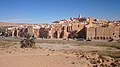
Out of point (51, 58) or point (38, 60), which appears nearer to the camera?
point (38, 60)

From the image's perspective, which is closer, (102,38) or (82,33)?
(102,38)

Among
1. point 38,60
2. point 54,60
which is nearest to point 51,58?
point 54,60

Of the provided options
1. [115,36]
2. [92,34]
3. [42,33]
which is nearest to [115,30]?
[115,36]

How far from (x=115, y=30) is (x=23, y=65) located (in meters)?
83.9

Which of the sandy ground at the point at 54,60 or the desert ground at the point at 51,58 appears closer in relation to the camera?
the sandy ground at the point at 54,60

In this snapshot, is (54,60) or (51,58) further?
(51,58)

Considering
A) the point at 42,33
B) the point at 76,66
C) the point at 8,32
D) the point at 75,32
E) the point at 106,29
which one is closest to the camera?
the point at 76,66

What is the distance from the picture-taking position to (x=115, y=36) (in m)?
96.2

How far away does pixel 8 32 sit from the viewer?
12962 cm

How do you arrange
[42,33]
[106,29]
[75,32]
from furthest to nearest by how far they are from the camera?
[42,33]
[75,32]
[106,29]

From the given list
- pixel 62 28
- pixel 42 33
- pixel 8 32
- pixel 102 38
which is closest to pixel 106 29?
pixel 102 38

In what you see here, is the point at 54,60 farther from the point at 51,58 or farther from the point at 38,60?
the point at 38,60

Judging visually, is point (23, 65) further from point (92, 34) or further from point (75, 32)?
point (75, 32)

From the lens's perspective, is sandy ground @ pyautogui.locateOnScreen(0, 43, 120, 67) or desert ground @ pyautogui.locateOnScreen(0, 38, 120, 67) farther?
desert ground @ pyautogui.locateOnScreen(0, 38, 120, 67)
